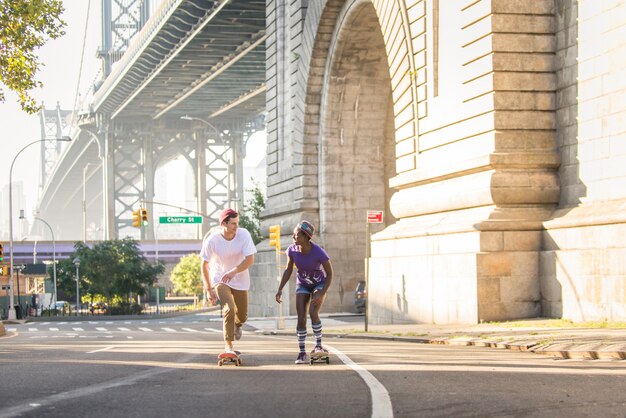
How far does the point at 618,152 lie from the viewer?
853 inches

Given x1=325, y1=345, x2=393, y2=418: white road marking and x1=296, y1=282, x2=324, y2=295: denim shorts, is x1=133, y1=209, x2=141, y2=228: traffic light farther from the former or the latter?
x1=325, y1=345, x2=393, y2=418: white road marking

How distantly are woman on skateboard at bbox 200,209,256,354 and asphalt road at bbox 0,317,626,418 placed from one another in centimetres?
68

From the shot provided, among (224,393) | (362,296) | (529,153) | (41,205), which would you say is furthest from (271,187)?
(41,205)

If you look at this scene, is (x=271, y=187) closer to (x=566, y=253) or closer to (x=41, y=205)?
(x=566, y=253)

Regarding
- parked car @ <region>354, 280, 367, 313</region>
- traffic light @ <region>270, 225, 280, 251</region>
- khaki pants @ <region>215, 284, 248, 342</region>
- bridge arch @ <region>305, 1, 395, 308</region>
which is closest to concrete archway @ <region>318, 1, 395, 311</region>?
bridge arch @ <region>305, 1, 395, 308</region>

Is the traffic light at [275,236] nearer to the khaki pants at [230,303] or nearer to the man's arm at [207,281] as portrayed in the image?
the khaki pants at [230,303]

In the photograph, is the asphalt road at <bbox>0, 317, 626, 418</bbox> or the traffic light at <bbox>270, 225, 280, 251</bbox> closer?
the asphalt road at <bbox>0, 317, 626, 418</bbox>

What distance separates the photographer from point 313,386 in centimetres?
1084

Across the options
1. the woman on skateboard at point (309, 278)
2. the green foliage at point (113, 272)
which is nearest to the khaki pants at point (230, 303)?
the woman on skateboard at point (309, 278)

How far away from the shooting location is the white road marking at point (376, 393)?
872cm

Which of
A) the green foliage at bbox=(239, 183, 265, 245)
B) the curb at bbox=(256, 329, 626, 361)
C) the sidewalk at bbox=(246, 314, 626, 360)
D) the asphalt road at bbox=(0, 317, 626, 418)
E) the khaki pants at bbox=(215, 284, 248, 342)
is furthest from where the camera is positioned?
the green foliage at bbox=(239, 183, 265, 245)

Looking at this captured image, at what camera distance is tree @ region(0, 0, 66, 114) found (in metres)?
26.4

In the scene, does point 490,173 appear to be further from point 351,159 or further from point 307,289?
point 351,159

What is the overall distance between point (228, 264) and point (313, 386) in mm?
3047
